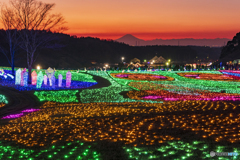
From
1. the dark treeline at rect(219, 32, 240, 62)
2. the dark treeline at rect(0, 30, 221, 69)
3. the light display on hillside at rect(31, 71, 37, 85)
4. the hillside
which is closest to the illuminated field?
the light display on hillside at rect(31, 71, 37, 85)

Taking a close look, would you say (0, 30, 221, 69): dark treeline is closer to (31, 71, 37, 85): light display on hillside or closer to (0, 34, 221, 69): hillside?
(0, 34, 221, 69): hillside

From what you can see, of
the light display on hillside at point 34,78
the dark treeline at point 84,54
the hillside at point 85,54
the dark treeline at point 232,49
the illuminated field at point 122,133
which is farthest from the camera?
the dark treeline at point 232,49

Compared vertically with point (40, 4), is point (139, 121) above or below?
below

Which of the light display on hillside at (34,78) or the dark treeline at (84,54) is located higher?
the dark treeline at (84,54)

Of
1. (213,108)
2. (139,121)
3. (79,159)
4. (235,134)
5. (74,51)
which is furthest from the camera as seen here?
(74,51)

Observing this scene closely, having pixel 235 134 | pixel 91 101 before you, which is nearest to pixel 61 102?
pixel 91 101

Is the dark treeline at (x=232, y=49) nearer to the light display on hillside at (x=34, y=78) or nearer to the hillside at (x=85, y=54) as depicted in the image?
the hillside at (x=85, y=54)

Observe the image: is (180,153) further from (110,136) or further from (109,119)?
(109,119)

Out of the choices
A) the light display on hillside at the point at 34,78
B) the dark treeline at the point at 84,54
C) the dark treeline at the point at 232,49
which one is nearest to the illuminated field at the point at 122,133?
the light display on hillside at the point at 34,78

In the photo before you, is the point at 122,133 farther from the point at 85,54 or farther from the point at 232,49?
the point at 85,54

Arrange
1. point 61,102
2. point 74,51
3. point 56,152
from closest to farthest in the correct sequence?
point 56,152
point 61,102
point 74,51

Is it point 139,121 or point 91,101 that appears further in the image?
point 91,101
